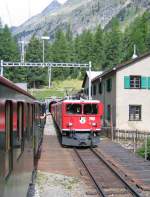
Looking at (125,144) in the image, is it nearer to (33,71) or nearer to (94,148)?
(94,148)

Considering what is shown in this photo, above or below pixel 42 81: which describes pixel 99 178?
below

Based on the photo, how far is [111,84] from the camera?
42344mm

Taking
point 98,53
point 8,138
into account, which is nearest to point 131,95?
point 8,138

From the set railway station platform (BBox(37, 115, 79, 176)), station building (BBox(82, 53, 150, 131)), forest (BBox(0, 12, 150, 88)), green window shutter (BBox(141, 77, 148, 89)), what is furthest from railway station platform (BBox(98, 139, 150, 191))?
forest (BBox(0, 12, 150, 88))

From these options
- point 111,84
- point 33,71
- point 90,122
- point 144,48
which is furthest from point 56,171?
point 144,48

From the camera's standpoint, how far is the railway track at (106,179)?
13.2m

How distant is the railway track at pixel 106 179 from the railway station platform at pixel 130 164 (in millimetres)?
347

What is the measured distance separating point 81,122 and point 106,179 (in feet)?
36.9

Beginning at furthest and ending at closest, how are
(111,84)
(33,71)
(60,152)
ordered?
(33,71)
(111,84)
(60,152)

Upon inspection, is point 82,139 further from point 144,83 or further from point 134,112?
point 144,83

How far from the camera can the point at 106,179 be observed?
1574 centimetres

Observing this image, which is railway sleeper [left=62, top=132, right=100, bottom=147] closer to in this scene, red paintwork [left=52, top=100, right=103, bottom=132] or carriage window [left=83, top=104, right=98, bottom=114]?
red paintwork [left=52, top=100, right=103, bottom=132]

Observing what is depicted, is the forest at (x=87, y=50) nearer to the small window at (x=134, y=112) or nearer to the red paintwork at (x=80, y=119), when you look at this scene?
the small window at (x=134, y=112)

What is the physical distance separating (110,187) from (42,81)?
9915 cm
